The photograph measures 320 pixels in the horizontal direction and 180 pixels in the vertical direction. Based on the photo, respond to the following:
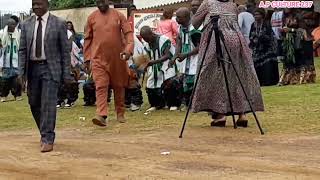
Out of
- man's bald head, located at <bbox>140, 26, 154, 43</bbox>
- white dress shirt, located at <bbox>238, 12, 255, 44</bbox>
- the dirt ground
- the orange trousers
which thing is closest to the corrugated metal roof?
white dress shirt, located at <bbox>238, 12, 255, 44</bbox>

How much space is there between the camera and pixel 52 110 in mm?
8195

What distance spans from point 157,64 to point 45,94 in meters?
4.26

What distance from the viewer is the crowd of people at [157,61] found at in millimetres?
8242

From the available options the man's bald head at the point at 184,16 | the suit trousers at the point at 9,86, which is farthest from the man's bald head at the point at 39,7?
the suit trousers at the point at 9,86

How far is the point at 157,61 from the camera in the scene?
11891 mm

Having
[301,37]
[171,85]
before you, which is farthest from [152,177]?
[301,37]

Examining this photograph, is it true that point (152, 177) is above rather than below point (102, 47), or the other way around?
below

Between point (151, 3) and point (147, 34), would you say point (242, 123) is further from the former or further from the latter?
point (151, 3)

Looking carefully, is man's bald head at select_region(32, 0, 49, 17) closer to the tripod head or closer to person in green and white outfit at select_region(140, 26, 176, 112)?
the tripod head

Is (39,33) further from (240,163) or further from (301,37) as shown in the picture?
(301,37)

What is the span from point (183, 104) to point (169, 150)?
Answer: 4.39 metres

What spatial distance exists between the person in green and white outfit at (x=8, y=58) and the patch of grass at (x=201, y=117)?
1.72 m

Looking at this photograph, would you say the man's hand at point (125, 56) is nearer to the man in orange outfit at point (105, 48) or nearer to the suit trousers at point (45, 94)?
the man in orange outfit at point (105, 48)

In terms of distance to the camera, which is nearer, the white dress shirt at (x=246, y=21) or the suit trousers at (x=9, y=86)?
the white dress shirt at (x=246, y=21)
